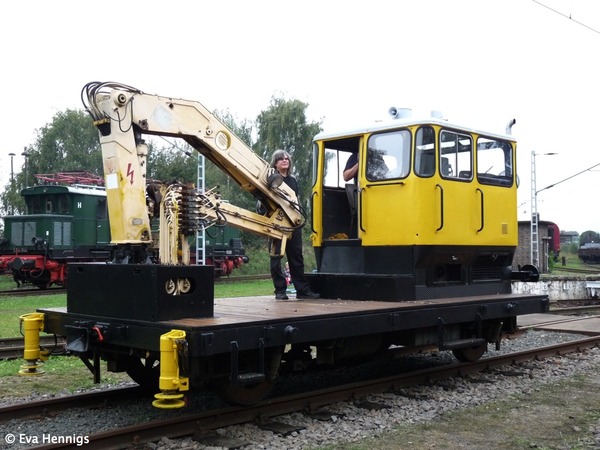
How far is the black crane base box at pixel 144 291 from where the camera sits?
506cm

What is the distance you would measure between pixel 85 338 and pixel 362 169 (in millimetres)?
3912

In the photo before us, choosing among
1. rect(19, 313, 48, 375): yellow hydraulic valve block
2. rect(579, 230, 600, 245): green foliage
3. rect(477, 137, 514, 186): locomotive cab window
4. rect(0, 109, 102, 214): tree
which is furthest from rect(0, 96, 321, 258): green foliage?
rect(579, 230, 600, 245): green foliage

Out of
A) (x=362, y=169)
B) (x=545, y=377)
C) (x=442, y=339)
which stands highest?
(x=362, y=169)

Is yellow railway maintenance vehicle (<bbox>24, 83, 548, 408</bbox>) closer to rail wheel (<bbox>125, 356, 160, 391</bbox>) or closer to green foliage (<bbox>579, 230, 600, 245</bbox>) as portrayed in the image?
rail wheel (<bbox>125, 356, 160, 391</bbox>)

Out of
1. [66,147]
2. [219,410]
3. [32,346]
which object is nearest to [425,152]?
[219,410]

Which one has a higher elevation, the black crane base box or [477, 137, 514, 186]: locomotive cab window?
[477, 137, 514, 186]: locomotive cab window

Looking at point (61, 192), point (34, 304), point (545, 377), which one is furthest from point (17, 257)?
point (545, 377)

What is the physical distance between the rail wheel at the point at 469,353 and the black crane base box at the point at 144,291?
13.9 feet

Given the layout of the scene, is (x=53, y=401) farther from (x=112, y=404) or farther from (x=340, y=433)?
(x=340, y=433)

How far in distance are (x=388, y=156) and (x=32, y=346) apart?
4.38 meters

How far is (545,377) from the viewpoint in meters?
7.96

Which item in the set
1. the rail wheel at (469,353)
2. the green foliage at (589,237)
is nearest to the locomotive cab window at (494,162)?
the rail wheel at (469,353)

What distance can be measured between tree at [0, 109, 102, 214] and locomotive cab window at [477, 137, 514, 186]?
4099 centimetres

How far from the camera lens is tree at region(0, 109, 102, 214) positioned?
154ft
